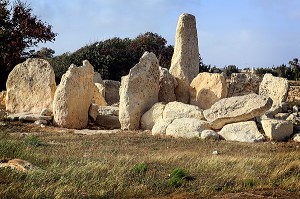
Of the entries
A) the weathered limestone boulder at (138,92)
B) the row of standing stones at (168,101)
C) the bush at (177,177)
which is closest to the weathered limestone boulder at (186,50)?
the row of standing stones at (168,101)

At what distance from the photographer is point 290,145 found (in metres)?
13.8

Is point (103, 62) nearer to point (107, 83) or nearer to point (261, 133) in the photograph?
point (107, 83)

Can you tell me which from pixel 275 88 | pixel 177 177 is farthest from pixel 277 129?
pixel 177 177

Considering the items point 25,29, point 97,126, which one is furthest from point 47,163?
A: point 25,29

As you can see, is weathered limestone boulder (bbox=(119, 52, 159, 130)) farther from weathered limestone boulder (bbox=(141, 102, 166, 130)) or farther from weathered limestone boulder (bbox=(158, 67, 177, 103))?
weathered limestone boulder (bbox=(158, 67, 177, 103))

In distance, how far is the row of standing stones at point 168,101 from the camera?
1509 centimetres

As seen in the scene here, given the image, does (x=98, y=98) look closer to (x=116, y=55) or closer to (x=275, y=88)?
(x=275, y=88)

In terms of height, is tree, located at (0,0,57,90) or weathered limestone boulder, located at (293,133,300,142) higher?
tree, located at (0,0,57,90)

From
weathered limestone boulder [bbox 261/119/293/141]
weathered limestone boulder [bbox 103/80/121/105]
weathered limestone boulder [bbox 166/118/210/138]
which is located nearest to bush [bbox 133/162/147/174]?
weathered limestone boulder [bbox 166/118/210/138]

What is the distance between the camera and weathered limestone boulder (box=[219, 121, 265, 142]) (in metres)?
14.3

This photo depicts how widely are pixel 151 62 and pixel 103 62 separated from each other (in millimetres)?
16538

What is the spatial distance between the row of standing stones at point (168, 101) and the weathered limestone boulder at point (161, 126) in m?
0.03

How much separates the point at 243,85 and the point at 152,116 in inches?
229

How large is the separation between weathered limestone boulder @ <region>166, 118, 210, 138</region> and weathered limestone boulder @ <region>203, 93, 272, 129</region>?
0.40 meters
